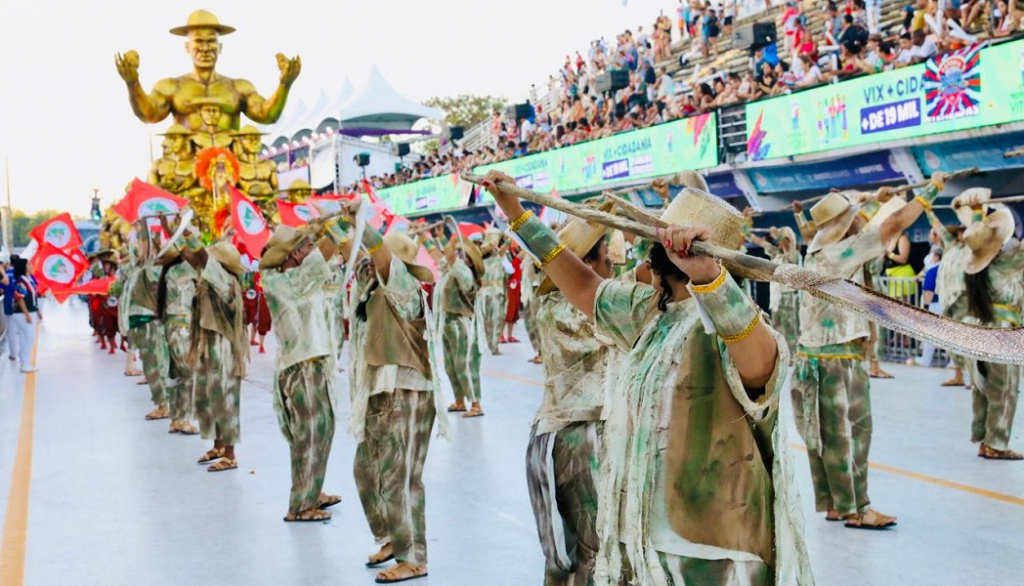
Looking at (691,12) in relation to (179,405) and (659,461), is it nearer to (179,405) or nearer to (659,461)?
(179,405)

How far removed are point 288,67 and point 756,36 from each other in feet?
28.5

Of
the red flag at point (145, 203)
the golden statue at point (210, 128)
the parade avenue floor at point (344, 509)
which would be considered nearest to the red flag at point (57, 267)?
the parade avenue floor at point (344, 509)

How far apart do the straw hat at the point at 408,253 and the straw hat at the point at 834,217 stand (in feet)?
7.78

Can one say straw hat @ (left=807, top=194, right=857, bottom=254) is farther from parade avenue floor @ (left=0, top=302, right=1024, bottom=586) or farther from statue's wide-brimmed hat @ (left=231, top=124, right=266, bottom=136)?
statue's wide-brimmed hat @ (left=231, top=124, right=266, bottom=136)

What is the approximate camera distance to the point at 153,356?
1418 centimetres

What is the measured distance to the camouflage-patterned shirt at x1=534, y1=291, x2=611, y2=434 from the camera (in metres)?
5.16

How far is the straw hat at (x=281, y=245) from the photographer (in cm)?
781

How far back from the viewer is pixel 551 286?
525 cm

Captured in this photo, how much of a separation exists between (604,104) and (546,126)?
3.45 m

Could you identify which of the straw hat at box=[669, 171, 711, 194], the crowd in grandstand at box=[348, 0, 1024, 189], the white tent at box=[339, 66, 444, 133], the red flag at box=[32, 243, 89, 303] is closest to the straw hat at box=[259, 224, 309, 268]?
the straw hat at box=[669, 171, 711, 194]

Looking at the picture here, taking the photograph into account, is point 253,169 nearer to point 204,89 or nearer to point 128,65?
point 204,89

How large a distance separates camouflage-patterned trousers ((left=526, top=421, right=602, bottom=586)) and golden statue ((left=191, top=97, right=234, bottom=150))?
59.6ft

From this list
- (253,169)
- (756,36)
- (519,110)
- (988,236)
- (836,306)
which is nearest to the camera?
(836,306)

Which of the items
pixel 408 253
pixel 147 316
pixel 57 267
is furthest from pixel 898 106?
pixel 57 267
